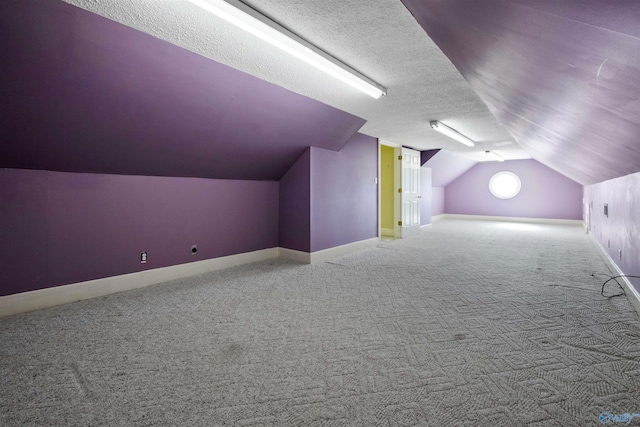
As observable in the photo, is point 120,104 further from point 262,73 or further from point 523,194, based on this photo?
point 523,194

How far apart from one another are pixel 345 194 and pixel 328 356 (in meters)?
3.87

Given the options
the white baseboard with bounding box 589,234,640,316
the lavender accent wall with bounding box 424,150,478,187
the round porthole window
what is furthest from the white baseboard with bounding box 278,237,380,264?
the round porthole window

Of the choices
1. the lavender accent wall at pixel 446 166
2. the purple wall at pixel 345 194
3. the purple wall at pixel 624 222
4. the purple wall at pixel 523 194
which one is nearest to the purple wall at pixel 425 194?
the lavender accent wall at pixel 446 166

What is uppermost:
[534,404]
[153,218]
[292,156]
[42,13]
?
[42,13]

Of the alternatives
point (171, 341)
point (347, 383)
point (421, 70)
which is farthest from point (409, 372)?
point (421, 70)

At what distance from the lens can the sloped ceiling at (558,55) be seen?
1.01 metres

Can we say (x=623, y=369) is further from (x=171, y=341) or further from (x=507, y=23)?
(x=171, y=341)

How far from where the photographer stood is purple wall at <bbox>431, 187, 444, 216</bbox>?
1142 cm

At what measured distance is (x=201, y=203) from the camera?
4285mm

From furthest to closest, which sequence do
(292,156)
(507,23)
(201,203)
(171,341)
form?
(292,156) → (201,203) → (171,341) → (507,23)

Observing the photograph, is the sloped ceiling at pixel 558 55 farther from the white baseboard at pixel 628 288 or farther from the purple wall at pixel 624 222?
the white baseboard at pixel 628 288

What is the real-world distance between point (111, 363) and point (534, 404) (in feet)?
8.42

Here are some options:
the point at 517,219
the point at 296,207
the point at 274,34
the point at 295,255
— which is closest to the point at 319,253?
the point at 295,255

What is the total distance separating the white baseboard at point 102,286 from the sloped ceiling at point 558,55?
3.87 meters
